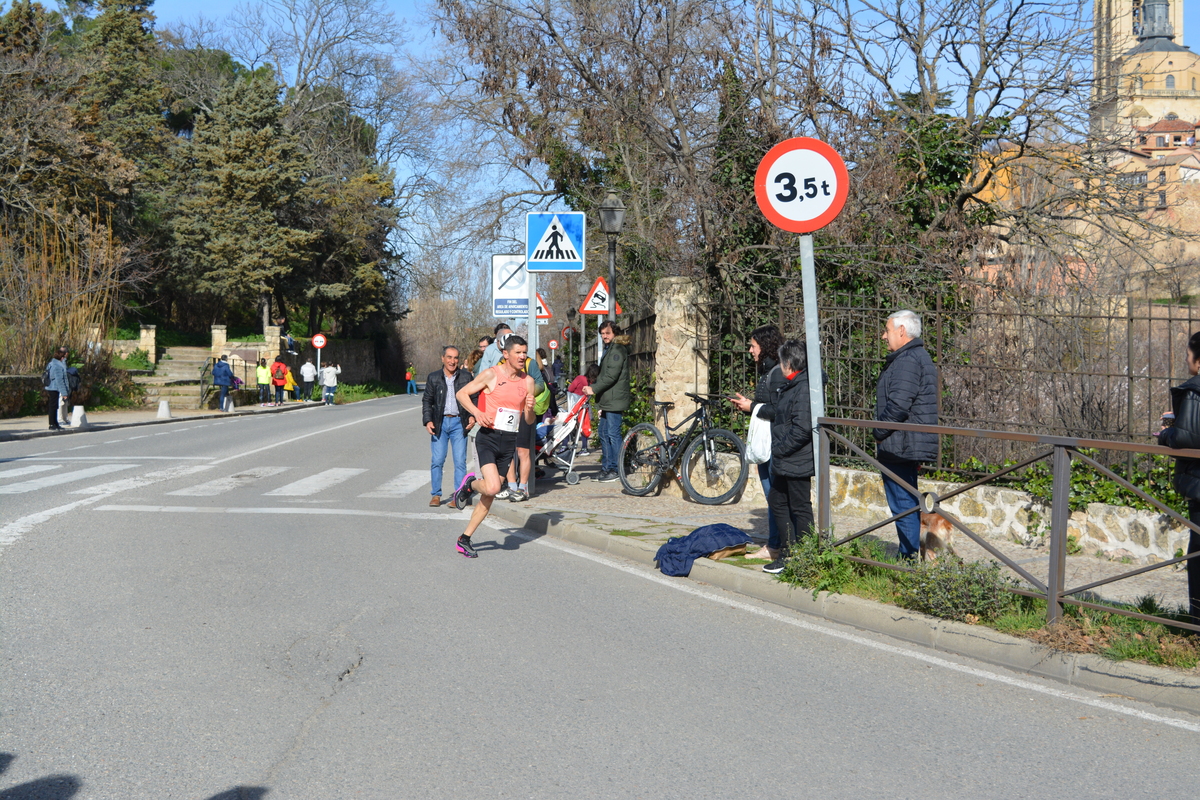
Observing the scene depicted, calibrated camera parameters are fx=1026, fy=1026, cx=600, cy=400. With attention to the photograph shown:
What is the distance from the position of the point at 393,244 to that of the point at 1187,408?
54119 mm

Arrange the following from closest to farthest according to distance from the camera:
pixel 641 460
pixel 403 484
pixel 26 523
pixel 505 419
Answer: pixel 505 419
pixel 26 523
pixel 641 460
pixel 403 484

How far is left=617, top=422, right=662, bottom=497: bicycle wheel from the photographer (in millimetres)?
11891

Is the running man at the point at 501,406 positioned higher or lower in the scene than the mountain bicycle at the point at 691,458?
higher

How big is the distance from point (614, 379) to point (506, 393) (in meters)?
3.94

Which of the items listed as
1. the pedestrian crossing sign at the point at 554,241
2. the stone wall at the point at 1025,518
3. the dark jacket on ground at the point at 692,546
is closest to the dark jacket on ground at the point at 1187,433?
the stone wall at the point at 1025,518

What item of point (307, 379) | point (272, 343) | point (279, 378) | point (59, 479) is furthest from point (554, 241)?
point (272, 343)

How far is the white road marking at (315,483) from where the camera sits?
12.5m

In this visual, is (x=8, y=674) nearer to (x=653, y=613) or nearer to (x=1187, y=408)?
(x=653, y=613)

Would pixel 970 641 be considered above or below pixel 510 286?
below

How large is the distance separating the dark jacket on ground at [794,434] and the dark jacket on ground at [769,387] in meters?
0.40

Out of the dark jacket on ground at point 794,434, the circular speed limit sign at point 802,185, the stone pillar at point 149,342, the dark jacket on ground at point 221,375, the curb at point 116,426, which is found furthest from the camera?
the stone pillar at point 149,342

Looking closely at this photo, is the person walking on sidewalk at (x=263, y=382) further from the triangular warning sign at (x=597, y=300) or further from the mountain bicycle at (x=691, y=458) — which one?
the mountain bicycle at (x=691, y=458)

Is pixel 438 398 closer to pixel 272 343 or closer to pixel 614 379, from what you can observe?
pixel 614 379

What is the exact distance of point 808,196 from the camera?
724cm
